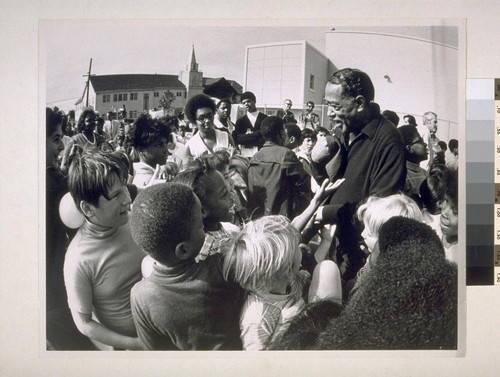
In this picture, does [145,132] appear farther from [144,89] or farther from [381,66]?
[381,66]

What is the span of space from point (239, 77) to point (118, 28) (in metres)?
0.44

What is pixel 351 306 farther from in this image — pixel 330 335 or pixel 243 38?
pixel 243 38

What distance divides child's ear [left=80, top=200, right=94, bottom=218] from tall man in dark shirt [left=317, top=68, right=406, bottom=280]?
2.48 feet

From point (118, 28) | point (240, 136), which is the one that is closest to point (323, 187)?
point (240, 136)

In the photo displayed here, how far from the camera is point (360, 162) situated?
202 centimetres

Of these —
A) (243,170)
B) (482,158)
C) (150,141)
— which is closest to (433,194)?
(482,158)

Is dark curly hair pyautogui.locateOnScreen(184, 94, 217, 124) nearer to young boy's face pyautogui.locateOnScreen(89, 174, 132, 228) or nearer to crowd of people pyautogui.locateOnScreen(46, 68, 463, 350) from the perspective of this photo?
crowd of people pyautogui.locateOnScreen(46, 68, 463, 350)

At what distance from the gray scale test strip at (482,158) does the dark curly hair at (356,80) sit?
346 mm

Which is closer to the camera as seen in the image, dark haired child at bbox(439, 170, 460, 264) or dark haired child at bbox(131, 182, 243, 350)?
dark haired child at bbox(131, 182, 243, 350)

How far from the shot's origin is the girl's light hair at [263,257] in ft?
6.40

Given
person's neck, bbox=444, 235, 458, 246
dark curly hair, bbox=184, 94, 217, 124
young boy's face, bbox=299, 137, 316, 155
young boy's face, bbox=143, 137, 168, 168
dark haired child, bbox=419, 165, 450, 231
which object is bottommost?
person's neck, bbox=444, 235, 458, 246

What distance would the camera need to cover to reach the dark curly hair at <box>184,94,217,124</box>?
6.63ft

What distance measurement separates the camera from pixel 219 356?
2.04m

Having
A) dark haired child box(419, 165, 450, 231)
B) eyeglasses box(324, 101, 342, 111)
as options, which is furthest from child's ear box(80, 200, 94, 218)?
dark haired child box(419, 165, 450, 231)
